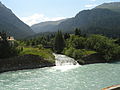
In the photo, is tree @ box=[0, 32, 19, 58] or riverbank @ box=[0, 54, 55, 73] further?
tree @ box=[0, 32, 19, 58]

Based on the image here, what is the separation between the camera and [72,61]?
8356cm

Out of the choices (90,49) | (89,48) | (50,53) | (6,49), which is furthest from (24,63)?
(89,48)

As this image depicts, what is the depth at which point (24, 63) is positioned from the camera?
74125mm

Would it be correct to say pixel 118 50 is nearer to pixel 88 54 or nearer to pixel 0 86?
pixel 88 54

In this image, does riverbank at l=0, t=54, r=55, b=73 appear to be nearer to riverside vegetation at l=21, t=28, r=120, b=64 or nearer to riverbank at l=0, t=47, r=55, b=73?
riverbank at l=0, t=47, r=55, b=73

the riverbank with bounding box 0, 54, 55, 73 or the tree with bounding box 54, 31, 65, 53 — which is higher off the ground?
the tree with bounding box 54, 31, 65, 53

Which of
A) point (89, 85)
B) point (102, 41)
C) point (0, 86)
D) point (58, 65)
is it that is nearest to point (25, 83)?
point (0, 86)

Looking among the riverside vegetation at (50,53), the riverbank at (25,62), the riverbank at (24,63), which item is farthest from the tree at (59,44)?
the riverbank at (24,63)

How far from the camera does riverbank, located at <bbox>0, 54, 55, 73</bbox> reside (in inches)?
2766

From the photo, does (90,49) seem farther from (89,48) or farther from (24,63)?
(24,63)

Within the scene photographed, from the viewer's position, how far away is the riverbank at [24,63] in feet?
230

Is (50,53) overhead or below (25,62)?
overhead

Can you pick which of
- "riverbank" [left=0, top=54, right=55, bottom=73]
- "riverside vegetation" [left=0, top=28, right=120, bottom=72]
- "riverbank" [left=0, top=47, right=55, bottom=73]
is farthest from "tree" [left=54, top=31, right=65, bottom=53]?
"riverbank" [left=0, top=54, right=55, bottom=73]

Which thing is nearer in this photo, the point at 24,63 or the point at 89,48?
the point at 24,63
